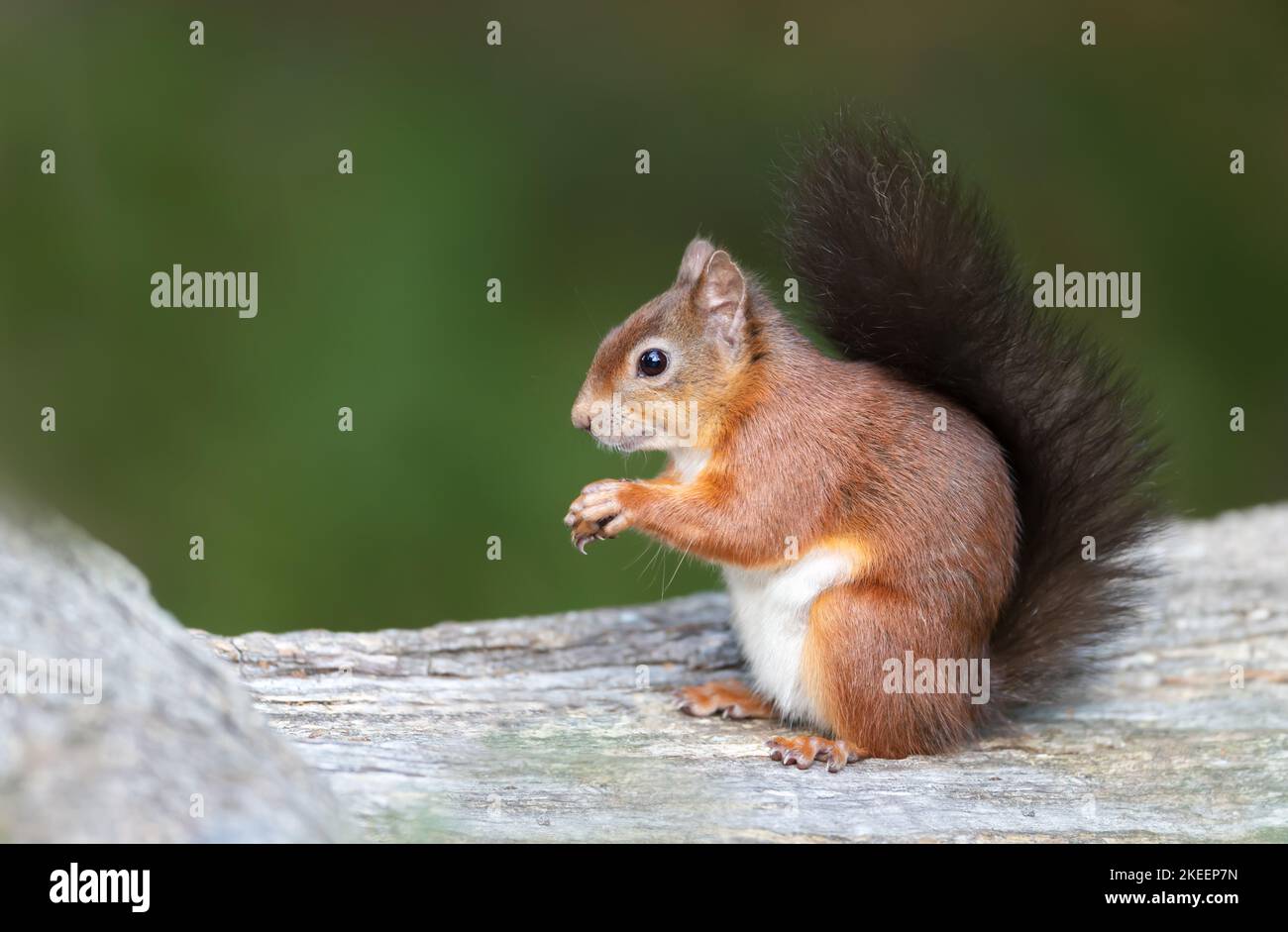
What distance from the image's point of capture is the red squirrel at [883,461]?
2.63 meters

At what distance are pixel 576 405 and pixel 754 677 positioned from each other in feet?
2.37

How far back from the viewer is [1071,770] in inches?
106

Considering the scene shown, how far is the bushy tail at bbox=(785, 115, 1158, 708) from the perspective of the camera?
274 centimetres

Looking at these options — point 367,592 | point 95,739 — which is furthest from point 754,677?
point 367,592

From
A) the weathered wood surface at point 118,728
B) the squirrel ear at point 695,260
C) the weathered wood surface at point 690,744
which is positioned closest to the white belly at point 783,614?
the weathered wood surface at point 690,744

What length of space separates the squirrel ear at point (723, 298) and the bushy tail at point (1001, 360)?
6.4 inches

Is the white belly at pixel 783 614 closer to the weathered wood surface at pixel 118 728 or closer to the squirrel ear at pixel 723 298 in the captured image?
the squirrel ear at pixel 723 298

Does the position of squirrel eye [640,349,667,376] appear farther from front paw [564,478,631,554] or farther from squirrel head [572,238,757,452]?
front paw [564,478,631,554]

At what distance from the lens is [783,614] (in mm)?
2678

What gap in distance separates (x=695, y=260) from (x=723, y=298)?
17 cm

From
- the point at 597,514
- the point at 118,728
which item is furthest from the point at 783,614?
the point at 118,728

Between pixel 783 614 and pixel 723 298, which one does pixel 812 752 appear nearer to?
pixel 783 614

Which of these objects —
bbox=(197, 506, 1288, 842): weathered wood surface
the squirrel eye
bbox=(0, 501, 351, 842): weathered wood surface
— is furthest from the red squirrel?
bbox=(0, 501, 351, 842): weathered wood surface
